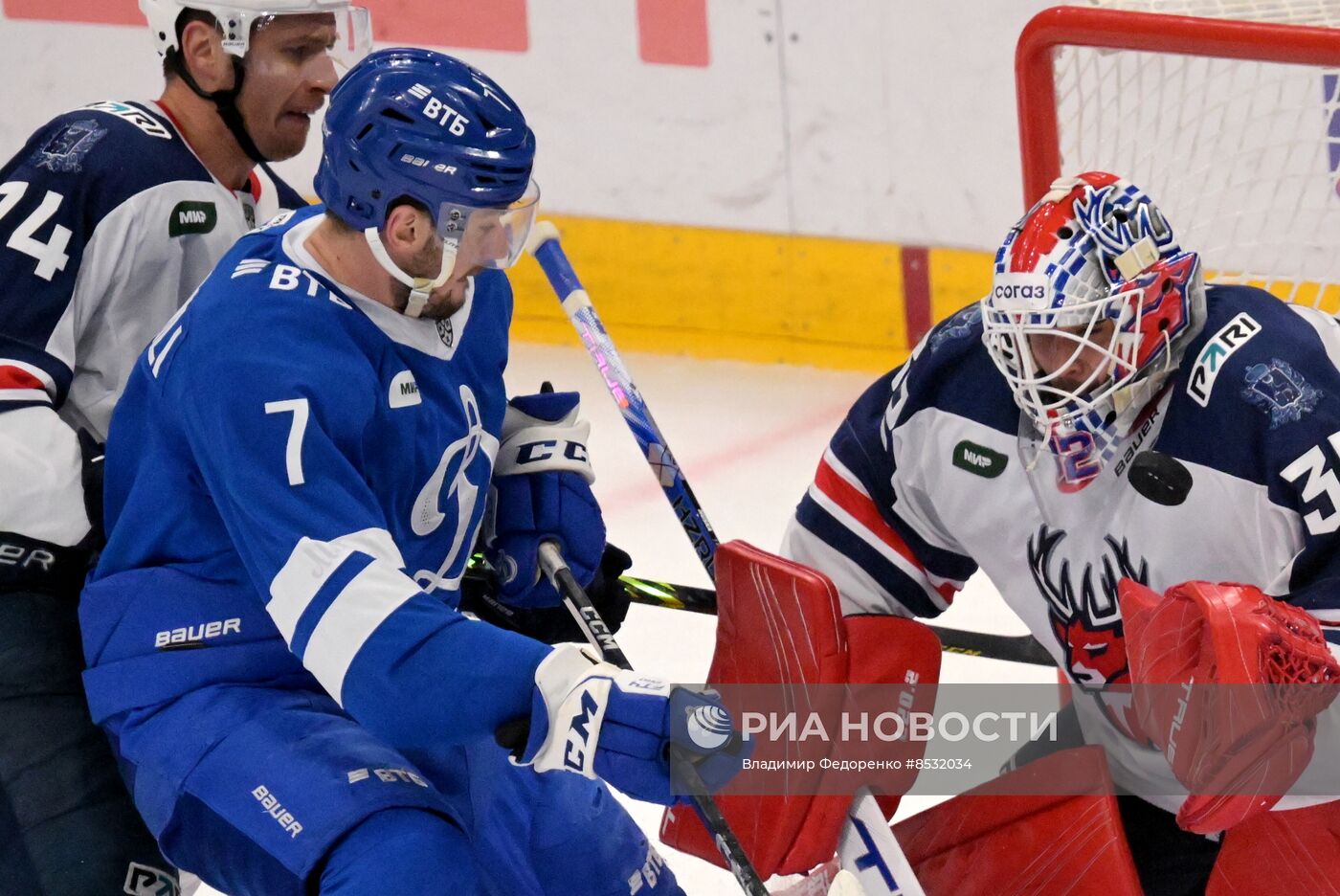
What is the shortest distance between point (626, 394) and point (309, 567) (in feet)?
3.31

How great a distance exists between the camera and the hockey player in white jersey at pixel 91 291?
8.02 ft

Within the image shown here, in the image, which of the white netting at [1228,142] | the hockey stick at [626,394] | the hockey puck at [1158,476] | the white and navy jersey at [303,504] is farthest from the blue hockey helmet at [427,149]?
the white netting at [1228,142]

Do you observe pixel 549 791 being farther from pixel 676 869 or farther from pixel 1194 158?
pixel 1194 158

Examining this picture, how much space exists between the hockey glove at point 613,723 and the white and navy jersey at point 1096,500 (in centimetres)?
57

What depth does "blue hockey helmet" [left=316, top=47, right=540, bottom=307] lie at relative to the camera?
2189 mm

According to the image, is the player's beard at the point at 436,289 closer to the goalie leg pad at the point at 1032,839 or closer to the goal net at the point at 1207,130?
the goalie leg pad at the point at 1032,839

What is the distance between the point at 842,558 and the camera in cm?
263

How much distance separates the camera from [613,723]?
2.09 meters

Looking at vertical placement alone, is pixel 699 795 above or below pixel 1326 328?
below

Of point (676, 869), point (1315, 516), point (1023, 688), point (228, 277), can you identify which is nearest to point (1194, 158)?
point (1023, 688)

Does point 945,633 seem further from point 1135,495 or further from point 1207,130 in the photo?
point 1207,130

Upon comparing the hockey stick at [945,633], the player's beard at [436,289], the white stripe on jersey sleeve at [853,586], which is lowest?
the hockey stick at [945,633]

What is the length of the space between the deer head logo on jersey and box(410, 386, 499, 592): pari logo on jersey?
73 centimetres

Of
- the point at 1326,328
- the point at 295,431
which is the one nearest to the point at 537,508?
the point at 295,431
